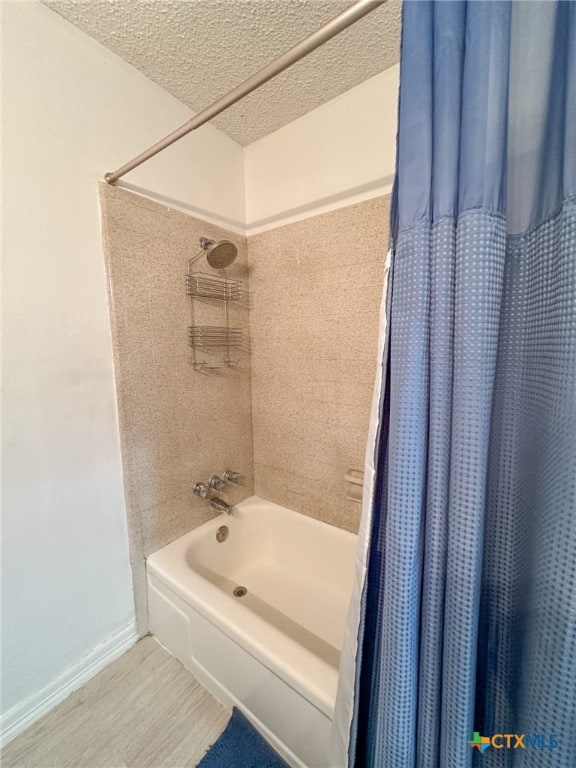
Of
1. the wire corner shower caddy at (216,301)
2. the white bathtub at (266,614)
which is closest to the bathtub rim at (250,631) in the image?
the white bathtub at (266,614)

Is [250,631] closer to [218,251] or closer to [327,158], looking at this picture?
[218,251]

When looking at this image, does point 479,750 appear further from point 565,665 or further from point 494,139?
point 494,139

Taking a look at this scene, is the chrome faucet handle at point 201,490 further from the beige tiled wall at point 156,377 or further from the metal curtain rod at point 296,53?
the metal curtain rod at point 296,53

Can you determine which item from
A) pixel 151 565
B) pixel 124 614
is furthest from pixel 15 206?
pixel 124 614

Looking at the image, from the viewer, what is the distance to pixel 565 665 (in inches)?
17.1

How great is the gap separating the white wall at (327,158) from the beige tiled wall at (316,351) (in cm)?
8

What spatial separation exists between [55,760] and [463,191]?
6.31ft

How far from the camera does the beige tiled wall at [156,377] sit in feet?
3.94

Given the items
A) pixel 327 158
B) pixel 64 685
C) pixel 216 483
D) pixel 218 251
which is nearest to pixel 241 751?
pixel 64 685

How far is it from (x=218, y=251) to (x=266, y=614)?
178cm

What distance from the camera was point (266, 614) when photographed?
1.42 metres

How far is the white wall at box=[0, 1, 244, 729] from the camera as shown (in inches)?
37.1

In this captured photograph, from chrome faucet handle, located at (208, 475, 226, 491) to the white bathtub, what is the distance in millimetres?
189

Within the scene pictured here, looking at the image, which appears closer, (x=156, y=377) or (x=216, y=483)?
(x=156, y=377)
